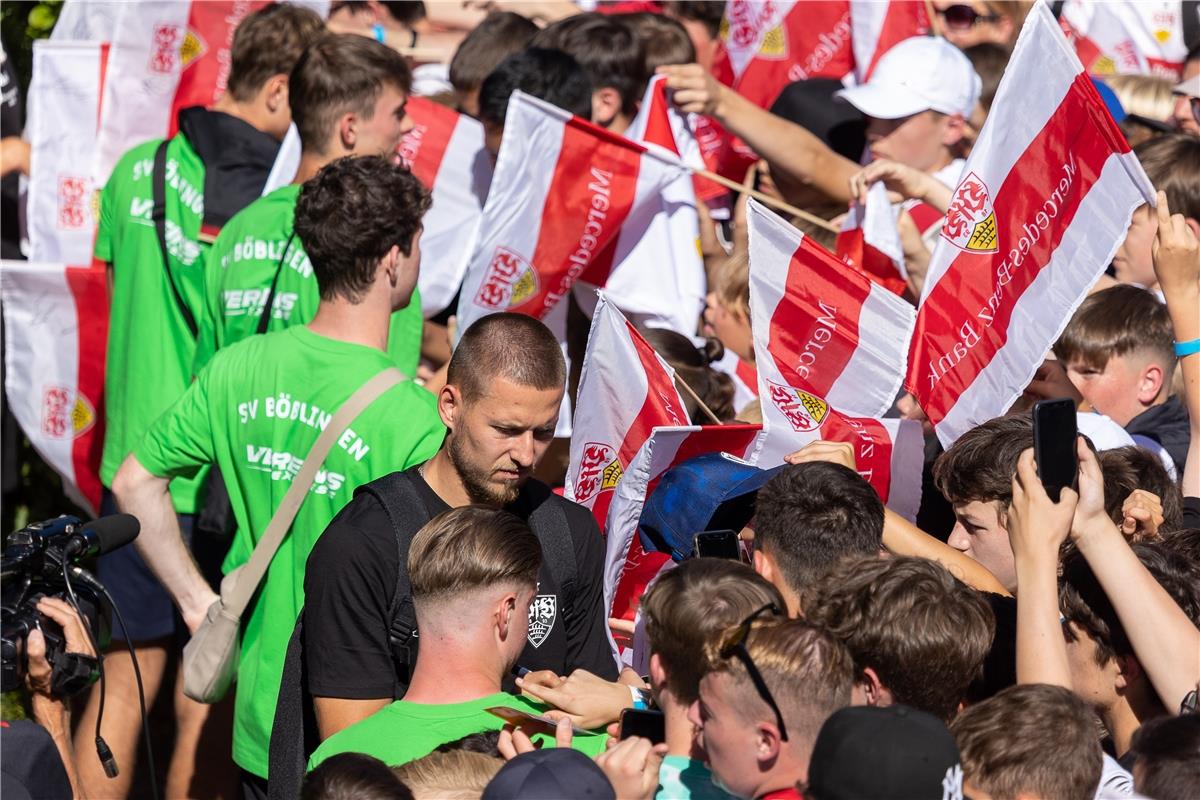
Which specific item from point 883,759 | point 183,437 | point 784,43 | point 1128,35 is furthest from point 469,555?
point 1128,35

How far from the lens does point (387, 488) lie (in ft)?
12.6

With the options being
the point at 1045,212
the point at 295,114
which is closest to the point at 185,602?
the point at 295,114

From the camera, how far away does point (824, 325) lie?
15.0ft

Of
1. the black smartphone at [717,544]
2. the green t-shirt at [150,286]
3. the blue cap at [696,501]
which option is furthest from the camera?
the green t-shirt at [150,286]

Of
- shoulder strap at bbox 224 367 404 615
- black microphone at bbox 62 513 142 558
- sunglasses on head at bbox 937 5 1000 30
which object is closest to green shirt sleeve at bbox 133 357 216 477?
shoulder strap at bbox 224 367 404 615

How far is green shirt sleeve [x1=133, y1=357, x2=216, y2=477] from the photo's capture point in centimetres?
449

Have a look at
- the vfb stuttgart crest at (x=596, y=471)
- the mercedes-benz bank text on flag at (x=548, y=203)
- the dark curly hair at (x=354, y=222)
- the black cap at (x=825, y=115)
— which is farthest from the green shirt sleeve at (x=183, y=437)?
the black cap at (x=825, y=115)

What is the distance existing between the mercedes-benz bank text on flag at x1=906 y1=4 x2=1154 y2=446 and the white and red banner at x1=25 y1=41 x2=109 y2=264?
4.28m

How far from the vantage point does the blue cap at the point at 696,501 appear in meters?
4.07

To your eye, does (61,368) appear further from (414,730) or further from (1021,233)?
(1021,233)

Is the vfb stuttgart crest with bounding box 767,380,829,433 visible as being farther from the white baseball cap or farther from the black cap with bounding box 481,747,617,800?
the white baseball cap

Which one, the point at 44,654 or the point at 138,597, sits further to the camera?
the point at 138,597

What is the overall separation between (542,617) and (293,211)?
1.90 meters

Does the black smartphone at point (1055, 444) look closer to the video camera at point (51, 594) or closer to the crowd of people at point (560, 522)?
the crowd of people at point (560, 522)
